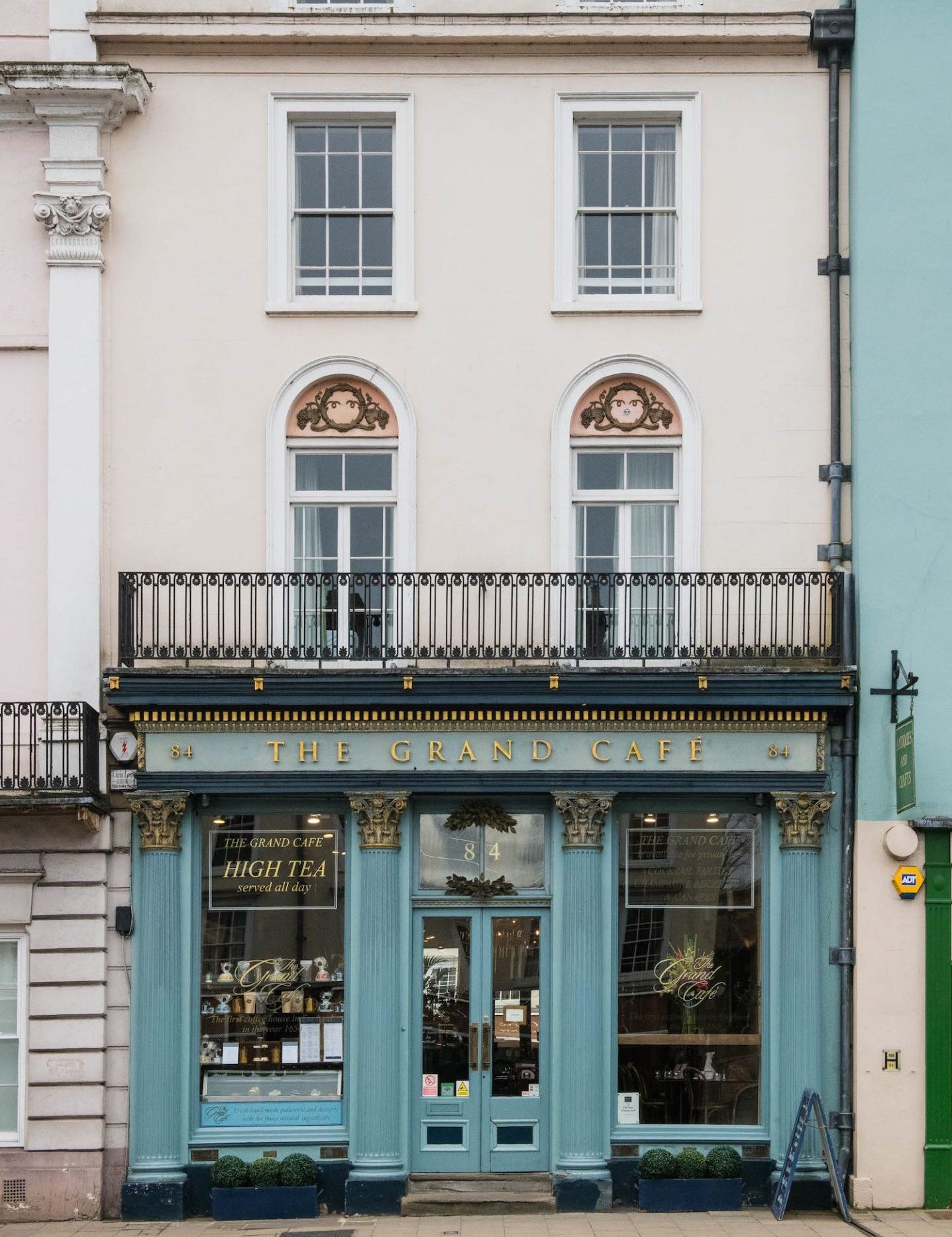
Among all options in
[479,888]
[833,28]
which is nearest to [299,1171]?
[479,888]

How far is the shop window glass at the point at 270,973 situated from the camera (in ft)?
50.8

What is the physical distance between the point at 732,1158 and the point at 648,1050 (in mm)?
1305

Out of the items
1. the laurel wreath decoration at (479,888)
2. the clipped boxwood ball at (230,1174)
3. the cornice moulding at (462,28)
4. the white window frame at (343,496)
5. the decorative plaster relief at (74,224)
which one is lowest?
the clipped boxwood ball at (230,1174)

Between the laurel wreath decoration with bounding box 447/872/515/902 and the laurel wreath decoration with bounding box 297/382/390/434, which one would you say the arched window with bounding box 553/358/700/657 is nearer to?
the laurel wreath decoration with bounding box 297/382/390/434

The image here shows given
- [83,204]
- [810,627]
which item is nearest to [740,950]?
[810,627]

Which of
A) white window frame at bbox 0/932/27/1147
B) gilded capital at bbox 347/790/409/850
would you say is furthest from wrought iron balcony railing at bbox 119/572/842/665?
white window frame at bbox 0/932/27/1147

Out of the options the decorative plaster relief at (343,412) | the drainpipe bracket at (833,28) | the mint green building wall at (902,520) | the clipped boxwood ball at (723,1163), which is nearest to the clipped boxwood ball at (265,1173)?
the clipped boxwood ball at (723,1163)

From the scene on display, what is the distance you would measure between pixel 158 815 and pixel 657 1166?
6.05 m

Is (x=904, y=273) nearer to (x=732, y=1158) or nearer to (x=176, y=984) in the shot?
(x=732, y=1158)

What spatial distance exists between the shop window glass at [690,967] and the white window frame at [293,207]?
19.9 feet

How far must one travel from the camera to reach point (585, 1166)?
15.0m

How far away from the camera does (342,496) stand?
15.9 meters

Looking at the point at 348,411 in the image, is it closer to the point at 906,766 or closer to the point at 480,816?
the point at 480,816

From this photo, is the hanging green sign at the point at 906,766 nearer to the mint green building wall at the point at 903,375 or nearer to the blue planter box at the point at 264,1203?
the mint green building wall at the point at 903,375
